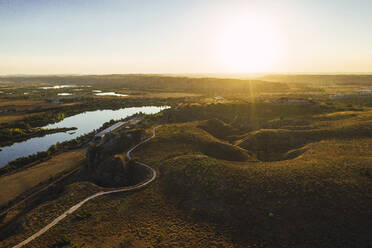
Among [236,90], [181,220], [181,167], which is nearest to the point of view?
[181,220]

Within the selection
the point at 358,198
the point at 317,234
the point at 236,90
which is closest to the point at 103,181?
the point at 317,234

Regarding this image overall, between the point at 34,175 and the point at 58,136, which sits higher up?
the point at 58,136

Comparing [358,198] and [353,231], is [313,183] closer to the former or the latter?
[358,198]

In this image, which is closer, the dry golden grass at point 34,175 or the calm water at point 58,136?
the dry golden grass at point 34,175

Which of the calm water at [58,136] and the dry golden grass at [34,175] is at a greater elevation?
the calm water at [58,136]

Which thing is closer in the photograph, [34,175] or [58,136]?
[34,175]

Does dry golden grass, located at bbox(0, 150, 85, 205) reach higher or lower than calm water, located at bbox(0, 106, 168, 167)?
lower

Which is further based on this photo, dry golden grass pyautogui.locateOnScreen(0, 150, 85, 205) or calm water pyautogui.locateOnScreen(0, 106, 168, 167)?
calm water pyautogui.locateOnScreen(0, 106, 168, 167)

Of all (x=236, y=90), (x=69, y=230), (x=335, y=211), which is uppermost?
(x=236, y=90)
